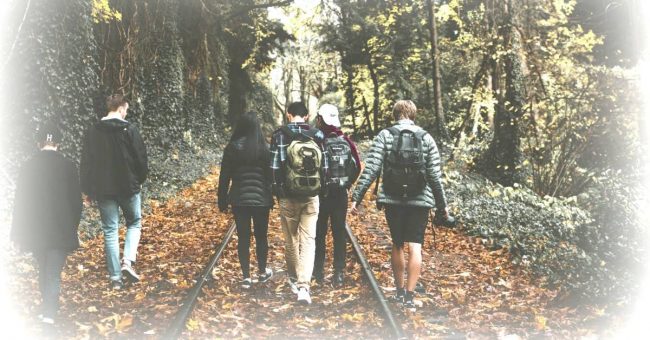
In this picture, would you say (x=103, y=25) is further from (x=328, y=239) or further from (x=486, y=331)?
(x=486, y=331)

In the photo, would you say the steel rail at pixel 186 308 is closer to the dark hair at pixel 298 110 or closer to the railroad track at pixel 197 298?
the railroad track at pixel 197 298

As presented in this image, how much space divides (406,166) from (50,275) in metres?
3.64

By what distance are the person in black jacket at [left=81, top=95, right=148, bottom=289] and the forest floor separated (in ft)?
3.03

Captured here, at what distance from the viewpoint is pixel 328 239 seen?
941 cm

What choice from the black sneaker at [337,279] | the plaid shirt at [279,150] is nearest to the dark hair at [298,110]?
the plaid shirt at [279,150]

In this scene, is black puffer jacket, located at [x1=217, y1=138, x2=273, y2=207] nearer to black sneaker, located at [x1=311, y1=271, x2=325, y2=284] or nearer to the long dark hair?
the long dark hair

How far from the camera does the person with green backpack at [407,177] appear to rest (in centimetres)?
539

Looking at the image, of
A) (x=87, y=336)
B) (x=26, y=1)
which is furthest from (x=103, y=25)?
(x=87, y=336)

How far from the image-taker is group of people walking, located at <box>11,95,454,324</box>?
493 centimetres

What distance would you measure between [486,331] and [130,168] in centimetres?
429

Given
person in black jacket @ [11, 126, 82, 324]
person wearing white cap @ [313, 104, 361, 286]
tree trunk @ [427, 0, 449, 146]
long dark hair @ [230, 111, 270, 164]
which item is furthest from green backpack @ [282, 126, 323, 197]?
tree trunk @ [427, 0, 449, 146]

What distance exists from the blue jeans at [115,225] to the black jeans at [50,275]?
1096 millimetres

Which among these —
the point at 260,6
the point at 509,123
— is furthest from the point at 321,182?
the point at 260,6

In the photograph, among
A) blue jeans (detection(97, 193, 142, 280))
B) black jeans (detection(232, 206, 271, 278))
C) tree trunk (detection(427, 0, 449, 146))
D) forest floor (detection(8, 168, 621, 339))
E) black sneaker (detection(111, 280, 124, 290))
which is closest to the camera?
forest floor (detection(8, 168, 621, 339))
